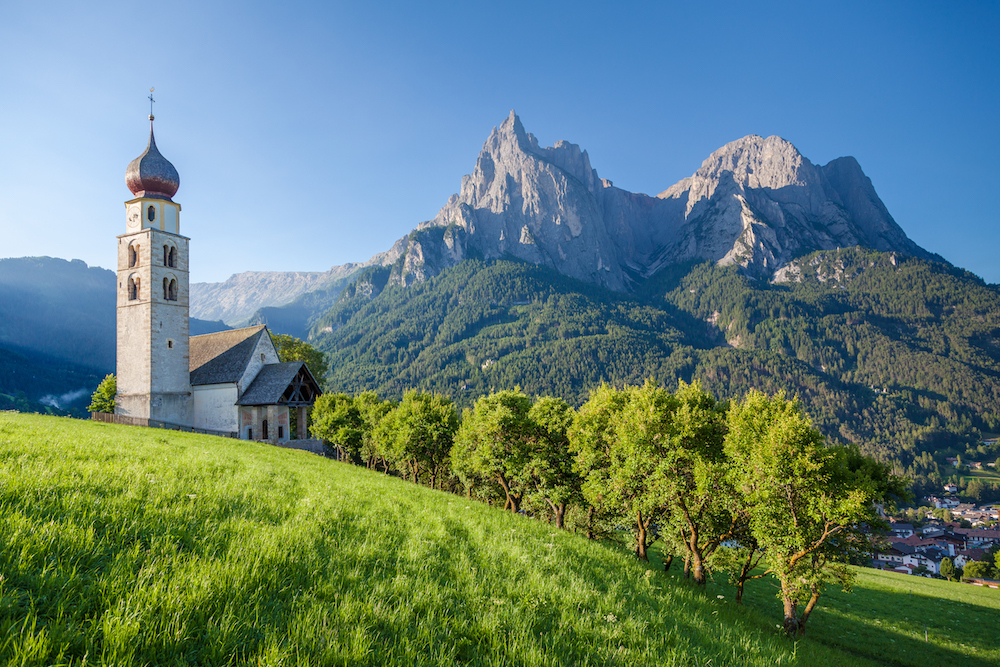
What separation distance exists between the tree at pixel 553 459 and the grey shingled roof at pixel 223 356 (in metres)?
38.1

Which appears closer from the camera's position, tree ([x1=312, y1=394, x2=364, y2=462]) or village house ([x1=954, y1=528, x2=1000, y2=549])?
tree ([x1=312, y1=394, x2=364, y2=462])

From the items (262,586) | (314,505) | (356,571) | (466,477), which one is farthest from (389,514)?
(466,477)

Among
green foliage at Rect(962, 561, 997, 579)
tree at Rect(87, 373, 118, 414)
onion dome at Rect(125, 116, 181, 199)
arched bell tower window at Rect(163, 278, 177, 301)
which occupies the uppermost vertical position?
onion dome at Rect(125, 116, 181, 199)

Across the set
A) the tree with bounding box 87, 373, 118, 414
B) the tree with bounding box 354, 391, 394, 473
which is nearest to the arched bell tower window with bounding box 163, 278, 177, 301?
the tree with bounding box 87, 373, 118, 414

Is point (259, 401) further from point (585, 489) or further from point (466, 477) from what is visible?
point (585, 489)

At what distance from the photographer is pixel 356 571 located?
6059 mm

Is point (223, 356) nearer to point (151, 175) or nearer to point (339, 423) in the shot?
point (339, 423)

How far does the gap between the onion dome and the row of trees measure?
43.3 metres

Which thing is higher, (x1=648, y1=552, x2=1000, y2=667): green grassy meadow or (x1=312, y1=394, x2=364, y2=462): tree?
(x1=312, y1=394, x2=364, y2=462): tree

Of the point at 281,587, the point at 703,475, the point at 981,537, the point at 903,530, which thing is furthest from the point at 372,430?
the point at 981,537

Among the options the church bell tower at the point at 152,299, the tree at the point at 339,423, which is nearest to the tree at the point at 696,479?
the tree at the point at 339,423

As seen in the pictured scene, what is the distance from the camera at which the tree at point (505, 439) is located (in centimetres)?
3316

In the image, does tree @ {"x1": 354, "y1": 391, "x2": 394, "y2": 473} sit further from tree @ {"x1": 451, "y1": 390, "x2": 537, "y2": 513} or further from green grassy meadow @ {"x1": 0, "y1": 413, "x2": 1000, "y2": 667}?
green grassy meadow @ {"x1": 0, "y1": 413, "x2": 1000, "y2": 667}

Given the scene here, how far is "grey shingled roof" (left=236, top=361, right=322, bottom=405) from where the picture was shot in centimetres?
5159
